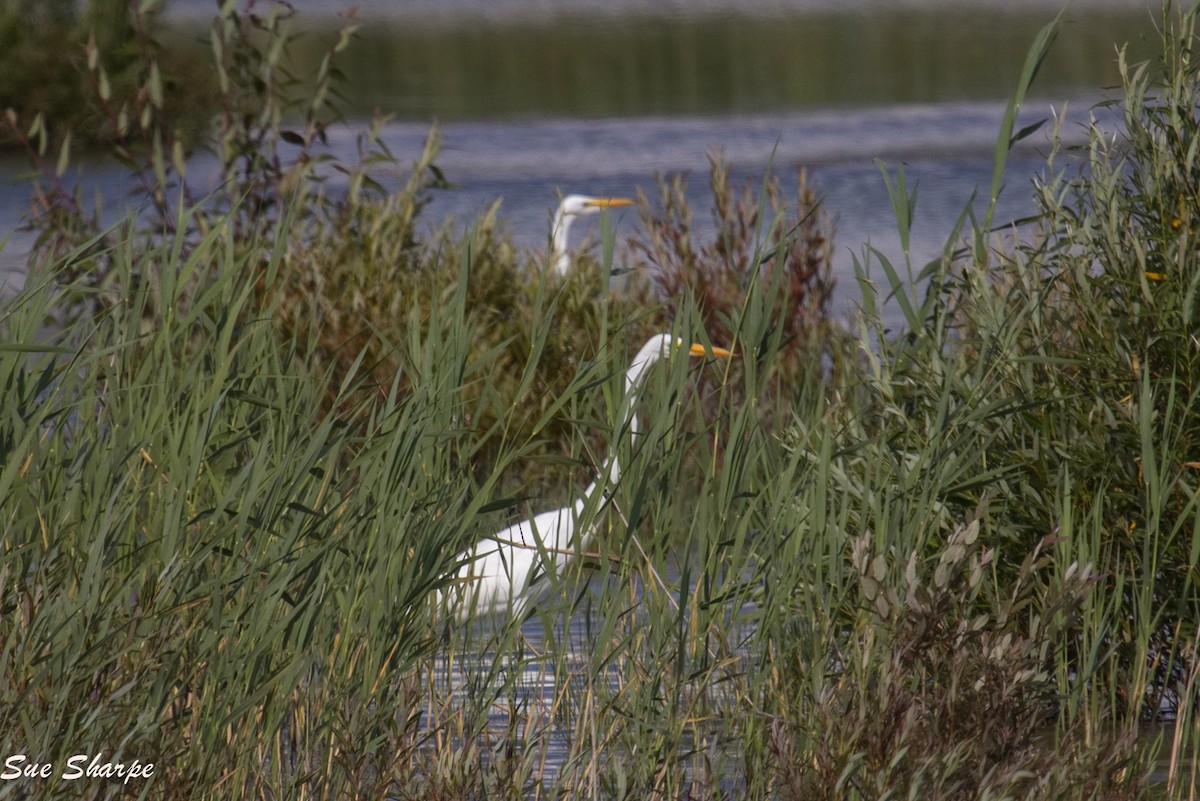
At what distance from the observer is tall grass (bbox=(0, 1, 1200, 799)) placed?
3096 mm

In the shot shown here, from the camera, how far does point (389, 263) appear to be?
684 centimetres

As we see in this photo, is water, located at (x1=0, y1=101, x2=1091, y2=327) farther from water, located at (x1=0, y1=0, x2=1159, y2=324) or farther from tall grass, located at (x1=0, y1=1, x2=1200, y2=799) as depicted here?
tall grass, located at (x1=0, y1=1, x2=1200, y2=799)

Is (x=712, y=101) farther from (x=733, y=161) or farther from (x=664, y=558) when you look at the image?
(x=664, y=558)

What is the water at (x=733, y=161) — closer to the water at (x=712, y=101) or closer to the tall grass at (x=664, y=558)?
the water at (x=712, y=101)

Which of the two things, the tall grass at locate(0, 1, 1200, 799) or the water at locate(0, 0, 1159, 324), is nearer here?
the tall grass at locate(0, 1, 1200, 799)

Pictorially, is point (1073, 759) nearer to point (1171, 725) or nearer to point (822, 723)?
point (822, 723)

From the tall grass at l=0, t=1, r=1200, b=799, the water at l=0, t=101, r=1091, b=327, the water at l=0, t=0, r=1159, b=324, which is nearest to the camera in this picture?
the tall grass at l=0, t=1, r=1200, b=799

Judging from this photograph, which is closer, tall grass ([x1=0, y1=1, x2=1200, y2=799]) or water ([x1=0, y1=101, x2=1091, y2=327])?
tall grass ([x1=0, y1=1, x2=1200, y2=799])

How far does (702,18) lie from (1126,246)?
1781 inches

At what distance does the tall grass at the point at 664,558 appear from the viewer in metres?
3.10

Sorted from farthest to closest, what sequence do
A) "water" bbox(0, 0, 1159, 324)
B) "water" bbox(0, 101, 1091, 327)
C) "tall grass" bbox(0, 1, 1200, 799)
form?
"water" bbox(0, 0, 1159, 324)
"water" bbox(0, 101, 1091, 327)
"tall grass" bbox(0, 1, 1200, 799)

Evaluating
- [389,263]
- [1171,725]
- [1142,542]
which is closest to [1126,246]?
[1142,542]

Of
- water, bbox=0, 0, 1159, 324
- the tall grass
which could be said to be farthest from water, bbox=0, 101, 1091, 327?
the tall grass

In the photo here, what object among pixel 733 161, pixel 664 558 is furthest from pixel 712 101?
pixel 664 558
